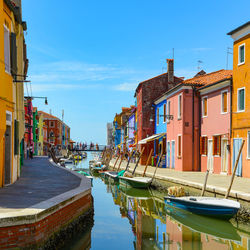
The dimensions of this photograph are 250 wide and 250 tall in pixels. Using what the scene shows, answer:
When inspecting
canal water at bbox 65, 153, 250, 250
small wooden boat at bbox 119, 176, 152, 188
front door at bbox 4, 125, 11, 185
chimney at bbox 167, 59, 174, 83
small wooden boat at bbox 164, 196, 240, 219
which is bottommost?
canal water at bbox 65, 153, 250, 250

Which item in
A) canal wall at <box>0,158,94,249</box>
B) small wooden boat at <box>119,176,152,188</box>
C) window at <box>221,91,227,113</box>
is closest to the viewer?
canal wall at <box>0,158,94,249</box>

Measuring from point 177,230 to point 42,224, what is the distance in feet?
18.1

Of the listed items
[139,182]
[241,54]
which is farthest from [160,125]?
[241,54]

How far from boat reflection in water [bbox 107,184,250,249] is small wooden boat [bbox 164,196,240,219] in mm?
287

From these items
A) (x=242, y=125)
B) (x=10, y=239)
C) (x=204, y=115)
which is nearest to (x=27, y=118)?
(x=204, y=115)

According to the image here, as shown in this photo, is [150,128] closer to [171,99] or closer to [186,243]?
[171,99]

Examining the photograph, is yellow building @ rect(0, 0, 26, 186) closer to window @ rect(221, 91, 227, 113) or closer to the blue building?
window @ rect(221, 91, 227, 113)

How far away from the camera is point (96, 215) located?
13.9m

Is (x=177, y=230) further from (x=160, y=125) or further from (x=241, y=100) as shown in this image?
(x=160, y=125)

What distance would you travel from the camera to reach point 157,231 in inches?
439

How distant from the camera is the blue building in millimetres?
30453

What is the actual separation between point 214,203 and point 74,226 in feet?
15.8

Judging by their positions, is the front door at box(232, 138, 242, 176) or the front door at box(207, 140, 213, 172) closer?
the front door at box(232, 138, 242, 176)

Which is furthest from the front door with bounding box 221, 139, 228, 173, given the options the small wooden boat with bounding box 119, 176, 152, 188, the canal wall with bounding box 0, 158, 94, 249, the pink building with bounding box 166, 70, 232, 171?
the canal wall with bounding box 0, 158, 94, 249
